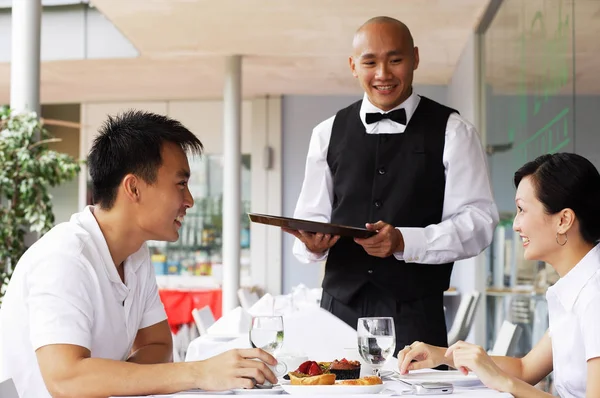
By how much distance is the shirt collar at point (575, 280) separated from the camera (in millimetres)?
2021

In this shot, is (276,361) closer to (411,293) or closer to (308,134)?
(411,293)

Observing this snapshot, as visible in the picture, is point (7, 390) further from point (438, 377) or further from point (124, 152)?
point (438, 377)

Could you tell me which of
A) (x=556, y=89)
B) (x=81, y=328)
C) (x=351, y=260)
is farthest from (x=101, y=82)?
(x=81, y=328)

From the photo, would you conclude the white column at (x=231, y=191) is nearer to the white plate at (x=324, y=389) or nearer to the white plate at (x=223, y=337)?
the white plate at (x=223, y=337)

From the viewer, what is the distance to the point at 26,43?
16.5 ft

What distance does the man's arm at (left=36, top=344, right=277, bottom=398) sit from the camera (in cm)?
180

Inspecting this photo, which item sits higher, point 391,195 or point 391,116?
point 391,116

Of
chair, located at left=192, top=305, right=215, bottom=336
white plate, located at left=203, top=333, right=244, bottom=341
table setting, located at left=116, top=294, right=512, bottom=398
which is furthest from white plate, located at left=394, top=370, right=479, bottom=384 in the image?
chair, located at left=192, top=305, right=215, bottom=336

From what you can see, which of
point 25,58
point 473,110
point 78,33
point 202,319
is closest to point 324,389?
point 202,319

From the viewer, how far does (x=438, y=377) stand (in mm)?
1997

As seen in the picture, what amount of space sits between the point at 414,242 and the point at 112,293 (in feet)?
3.21

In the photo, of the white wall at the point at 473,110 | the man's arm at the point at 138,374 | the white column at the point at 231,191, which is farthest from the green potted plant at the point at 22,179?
the white column at the point at 231,191

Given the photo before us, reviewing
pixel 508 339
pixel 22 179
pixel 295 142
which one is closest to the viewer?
pixel 508 339

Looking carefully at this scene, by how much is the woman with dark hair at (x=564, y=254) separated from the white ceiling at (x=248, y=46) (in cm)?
477
